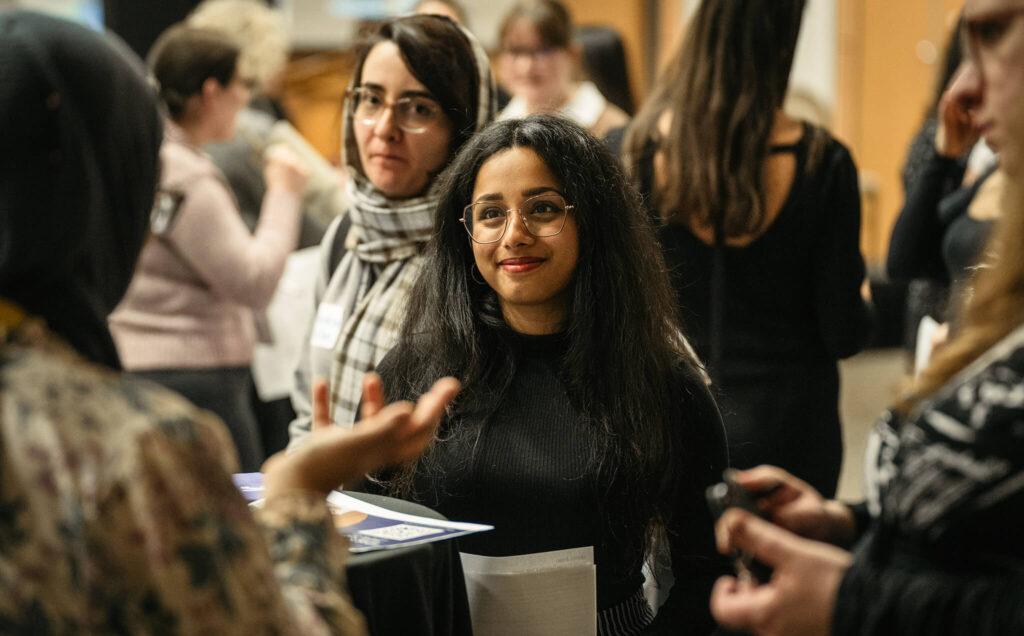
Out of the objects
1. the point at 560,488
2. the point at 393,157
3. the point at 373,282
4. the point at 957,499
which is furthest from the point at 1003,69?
the point at 373,282

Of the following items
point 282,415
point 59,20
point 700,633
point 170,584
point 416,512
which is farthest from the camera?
point 282,415

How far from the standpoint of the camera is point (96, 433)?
945mm

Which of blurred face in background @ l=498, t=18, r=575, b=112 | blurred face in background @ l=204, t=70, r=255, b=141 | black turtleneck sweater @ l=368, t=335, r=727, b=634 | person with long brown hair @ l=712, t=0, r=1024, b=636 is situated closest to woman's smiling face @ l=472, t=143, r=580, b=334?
black turtleneck sweater @ l=368, t=335, r=727, b=634

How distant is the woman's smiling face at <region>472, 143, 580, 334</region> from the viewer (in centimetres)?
193

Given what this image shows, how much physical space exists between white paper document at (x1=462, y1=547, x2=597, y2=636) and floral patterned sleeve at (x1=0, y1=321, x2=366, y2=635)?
68cm

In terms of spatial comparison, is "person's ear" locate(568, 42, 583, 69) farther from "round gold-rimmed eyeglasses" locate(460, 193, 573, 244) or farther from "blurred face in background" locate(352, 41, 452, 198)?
"round gold-rimmed eyeglasses" locate(460, 193, 573, 244)

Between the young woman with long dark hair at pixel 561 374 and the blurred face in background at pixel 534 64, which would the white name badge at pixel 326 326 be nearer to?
the young woman with long dark hair at pixel 561 374

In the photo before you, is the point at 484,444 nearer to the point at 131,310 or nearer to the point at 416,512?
the point at 416,512

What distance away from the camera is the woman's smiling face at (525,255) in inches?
75.9

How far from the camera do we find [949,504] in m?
1.02

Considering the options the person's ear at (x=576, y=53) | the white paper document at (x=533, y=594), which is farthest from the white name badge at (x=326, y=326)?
the person's ear at (x=576, y=53)

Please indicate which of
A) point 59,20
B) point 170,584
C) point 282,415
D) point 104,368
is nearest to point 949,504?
point 170,584

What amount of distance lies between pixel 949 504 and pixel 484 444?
939 mm

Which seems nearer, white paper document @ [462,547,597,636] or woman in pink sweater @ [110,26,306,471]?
white paper document @ [462,547,597,636]
